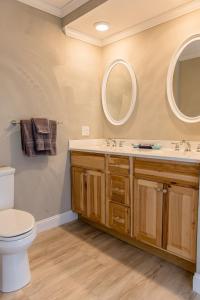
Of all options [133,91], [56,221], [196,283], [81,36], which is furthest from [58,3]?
[196,283]

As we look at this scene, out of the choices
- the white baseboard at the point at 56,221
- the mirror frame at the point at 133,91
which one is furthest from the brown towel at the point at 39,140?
the mirror frame at the point at 133,91

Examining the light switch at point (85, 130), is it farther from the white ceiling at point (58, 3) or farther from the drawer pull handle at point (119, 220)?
the white ceiling at point (58, 3)

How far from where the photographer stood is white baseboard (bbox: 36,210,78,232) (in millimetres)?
2365

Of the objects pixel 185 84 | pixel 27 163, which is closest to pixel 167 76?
pixel 185 84

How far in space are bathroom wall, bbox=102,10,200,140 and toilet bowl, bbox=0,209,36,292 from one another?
153 cm

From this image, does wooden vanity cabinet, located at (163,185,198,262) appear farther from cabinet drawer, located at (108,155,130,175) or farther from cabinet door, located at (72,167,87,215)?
cabinet door, located at (72,167,87,215)

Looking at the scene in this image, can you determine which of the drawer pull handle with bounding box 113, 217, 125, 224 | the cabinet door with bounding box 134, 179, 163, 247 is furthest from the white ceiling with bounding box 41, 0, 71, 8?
the drawer pull handle with bounding box 113, 217, 125, 224

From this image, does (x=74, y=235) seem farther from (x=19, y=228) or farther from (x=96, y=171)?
(x=19, y=228)

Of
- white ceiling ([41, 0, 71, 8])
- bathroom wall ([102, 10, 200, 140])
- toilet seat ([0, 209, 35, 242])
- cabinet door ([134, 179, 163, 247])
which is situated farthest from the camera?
white ceiling ([41, 0, 71, 8])

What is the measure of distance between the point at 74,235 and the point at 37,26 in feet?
7.21

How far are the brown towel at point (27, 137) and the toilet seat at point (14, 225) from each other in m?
0.61

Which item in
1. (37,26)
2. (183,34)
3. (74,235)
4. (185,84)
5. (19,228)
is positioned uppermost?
(37,26)

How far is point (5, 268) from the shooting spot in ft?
4.99

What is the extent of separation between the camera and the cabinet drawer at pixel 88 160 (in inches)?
86.7
